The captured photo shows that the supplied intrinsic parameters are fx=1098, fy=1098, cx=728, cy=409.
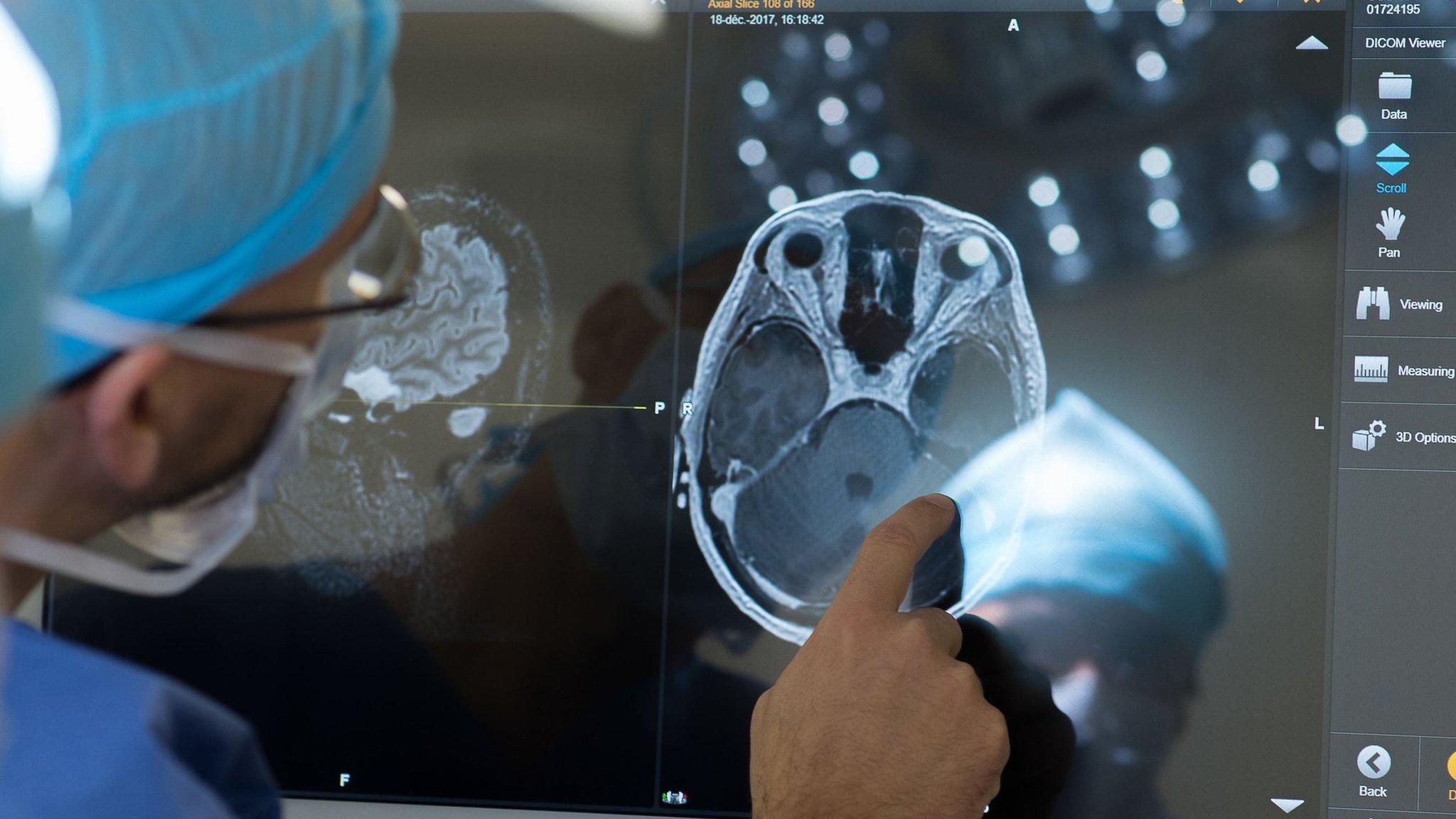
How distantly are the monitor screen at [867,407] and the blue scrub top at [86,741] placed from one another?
63 centimetres

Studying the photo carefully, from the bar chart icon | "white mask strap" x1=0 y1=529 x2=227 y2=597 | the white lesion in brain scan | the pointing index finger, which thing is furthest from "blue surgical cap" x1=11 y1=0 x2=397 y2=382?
the bar chart icon

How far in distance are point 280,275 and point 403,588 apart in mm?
654

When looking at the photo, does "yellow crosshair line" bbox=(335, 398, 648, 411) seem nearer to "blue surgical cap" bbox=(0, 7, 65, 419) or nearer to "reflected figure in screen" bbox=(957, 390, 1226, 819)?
"reflected figure in screen" bbox=(957, 390, 1226, 819)

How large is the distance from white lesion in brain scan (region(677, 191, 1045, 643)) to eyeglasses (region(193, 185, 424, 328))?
0.49m

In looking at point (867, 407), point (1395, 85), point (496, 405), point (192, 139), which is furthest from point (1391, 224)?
point (192, 139)

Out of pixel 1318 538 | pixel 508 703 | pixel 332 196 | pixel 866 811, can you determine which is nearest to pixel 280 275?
pixel 332 196

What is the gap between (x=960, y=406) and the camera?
117 centimetres

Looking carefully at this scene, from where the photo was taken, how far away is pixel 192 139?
0.53 m

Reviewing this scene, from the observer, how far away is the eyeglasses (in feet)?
2.06

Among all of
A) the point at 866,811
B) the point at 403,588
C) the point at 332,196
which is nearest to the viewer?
the point at 332,196

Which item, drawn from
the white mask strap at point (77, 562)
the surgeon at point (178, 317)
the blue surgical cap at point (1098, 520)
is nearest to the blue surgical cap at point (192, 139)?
the surgeon at point (178, 317)

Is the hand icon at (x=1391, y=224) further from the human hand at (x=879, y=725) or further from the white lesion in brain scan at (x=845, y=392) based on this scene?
the human hand at (x=879, y=725)

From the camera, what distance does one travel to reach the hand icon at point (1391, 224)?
1.12 meters

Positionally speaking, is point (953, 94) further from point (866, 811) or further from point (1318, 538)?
point (866, 811)
